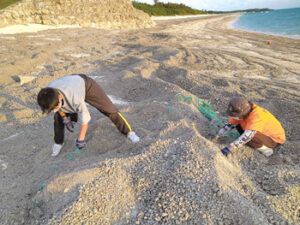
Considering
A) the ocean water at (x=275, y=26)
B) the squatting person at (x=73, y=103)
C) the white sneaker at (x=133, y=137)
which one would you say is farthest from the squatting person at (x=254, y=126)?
the ocean water at (x=275, y=26)

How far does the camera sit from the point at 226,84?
4664 mm

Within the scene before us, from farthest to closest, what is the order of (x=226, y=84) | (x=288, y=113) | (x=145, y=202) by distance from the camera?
(x=226, y=84) < (x=288, y=113) < (x=145, y=202)

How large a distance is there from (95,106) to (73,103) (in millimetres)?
385

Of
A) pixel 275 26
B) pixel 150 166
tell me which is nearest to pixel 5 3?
pixel 150 166

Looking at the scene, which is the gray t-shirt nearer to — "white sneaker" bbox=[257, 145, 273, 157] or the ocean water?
"white sneaker" bbox=[257, 145, 273, 157]

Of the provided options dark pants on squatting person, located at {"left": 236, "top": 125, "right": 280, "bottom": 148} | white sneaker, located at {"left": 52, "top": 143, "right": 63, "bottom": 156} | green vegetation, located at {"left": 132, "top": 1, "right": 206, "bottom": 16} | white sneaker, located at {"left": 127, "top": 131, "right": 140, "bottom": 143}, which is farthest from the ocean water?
white sneaker, located at {"left": 52, "top": 143, "right": 63, "bottom": 156}

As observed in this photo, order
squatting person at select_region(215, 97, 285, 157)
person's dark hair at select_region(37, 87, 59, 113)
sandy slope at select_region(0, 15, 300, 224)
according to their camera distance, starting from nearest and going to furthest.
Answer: sandy slope at select_region(0, 15, 300, 224) → person's dark hair at select_region(37, 87, 59, 113) → squatting person at select_region(215, 97, 285, 157)

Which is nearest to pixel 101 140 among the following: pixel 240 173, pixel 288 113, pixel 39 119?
pixel 39 119

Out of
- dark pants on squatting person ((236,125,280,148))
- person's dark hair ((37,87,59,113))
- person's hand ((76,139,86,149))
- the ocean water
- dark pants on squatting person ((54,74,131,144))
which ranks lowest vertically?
the ocean water

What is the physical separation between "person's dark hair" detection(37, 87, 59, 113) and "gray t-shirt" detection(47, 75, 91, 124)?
0.14 m

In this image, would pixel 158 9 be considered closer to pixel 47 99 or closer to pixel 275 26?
pixel 275 26

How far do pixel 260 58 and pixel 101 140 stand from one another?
6.89 metres

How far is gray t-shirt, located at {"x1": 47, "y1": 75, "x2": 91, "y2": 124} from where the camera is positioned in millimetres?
1955

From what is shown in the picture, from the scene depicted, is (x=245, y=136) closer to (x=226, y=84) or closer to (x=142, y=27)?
(x=226, y=84)
